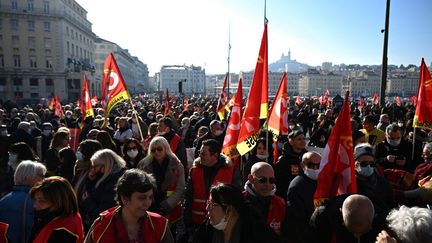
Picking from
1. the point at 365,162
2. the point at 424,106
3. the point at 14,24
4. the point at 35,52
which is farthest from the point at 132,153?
the point at 14,24

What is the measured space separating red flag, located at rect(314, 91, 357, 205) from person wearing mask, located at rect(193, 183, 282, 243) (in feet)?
3.25

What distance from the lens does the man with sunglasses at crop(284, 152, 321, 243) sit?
11.0ft

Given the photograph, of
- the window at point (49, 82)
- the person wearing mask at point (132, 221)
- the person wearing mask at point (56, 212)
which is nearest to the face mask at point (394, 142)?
the person wearing mask at point (132, 221)

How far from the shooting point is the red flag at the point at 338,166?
3494 millimetres

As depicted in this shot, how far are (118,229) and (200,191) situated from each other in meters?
1.63

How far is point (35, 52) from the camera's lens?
56.5 metres

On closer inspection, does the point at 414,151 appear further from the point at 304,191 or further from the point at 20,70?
the point at 20,70

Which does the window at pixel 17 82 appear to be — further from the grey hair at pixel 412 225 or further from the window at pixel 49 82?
the grey hair at pixel 412 225

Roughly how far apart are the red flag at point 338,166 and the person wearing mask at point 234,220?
3.25 feet

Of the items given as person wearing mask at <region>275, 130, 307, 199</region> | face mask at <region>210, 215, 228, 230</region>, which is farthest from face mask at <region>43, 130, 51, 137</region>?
face mask at <region>210, 215, 228, 230</region>

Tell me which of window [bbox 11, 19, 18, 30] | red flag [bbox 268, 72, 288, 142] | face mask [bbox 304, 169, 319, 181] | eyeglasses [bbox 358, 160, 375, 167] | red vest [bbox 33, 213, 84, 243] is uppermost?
window [bbox 11, 19, 18, 30]

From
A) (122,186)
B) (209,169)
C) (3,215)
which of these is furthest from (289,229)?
(3,215)

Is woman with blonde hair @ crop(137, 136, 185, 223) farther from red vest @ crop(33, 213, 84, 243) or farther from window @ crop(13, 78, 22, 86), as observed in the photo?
window @ crop(13, 78, 22, 86)

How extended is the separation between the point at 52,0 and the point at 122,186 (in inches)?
2474
